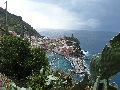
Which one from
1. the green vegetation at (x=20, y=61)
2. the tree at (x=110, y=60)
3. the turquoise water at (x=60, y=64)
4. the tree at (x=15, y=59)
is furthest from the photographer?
the turquoise water at (x=60, y=64)

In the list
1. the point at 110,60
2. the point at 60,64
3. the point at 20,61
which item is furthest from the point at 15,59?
the point at 60,64

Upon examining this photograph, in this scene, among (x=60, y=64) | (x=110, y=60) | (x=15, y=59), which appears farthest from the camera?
(x=60, y=64)

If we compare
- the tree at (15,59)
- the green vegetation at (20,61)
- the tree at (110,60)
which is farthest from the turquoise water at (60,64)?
the tree at (110,60)

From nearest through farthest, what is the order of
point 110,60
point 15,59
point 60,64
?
point 110,60
point 15,59
point 60,64

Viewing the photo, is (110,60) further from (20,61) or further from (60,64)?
(60,64)

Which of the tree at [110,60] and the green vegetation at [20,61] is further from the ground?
the tree at [110,60]

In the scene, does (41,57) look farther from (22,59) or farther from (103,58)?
(103,58)

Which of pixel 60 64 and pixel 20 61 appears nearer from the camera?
pixel 20 61

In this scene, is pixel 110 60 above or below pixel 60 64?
above

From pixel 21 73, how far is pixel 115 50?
2494 cm

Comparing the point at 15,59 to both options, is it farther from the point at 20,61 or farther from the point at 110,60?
the point at 110,60

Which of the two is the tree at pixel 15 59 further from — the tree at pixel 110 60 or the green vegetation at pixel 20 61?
the tree at pixel 110 60

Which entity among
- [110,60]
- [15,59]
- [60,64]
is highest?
[110,60]

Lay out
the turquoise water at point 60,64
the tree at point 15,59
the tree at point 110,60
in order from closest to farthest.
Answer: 1. the tree at point 110,60
2. the tree at point 15,59
3. the turquoise water at point 60,64
